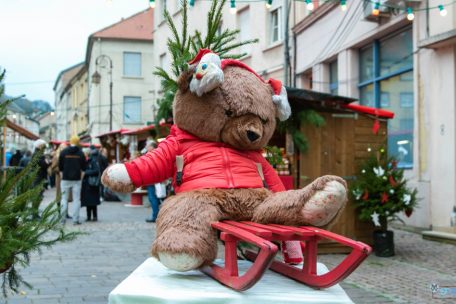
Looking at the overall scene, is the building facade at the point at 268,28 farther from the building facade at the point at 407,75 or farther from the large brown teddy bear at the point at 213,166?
the large brown teddy bear at the point at 213,166

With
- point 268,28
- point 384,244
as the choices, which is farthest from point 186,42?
point 268,28

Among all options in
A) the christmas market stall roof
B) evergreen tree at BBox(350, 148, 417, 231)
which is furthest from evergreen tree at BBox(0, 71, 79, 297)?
evergreen tree at BBox(350, 148, 417, 231)

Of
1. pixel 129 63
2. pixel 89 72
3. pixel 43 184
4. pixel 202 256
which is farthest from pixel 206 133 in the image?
pixel 89 72

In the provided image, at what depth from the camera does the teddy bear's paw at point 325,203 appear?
2859mm

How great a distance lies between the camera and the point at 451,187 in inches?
393

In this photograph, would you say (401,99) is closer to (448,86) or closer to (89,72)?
(448,86)

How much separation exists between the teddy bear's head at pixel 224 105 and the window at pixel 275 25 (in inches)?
586

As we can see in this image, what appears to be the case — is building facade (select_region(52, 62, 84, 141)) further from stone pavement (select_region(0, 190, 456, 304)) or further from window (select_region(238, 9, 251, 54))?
stone pavement (select_region(0, 190, 456, 304))

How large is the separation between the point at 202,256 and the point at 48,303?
111 inches

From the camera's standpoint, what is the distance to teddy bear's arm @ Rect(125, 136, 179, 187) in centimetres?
334

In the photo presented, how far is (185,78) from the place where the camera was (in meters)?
3.50

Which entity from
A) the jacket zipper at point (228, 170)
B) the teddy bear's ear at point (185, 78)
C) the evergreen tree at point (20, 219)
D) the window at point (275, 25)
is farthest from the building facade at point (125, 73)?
the jacket zipper at point (228, 170)

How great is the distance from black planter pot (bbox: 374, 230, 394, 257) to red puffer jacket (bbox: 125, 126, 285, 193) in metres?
5.10

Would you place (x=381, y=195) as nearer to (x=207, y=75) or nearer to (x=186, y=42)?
(x=186, y=42)
